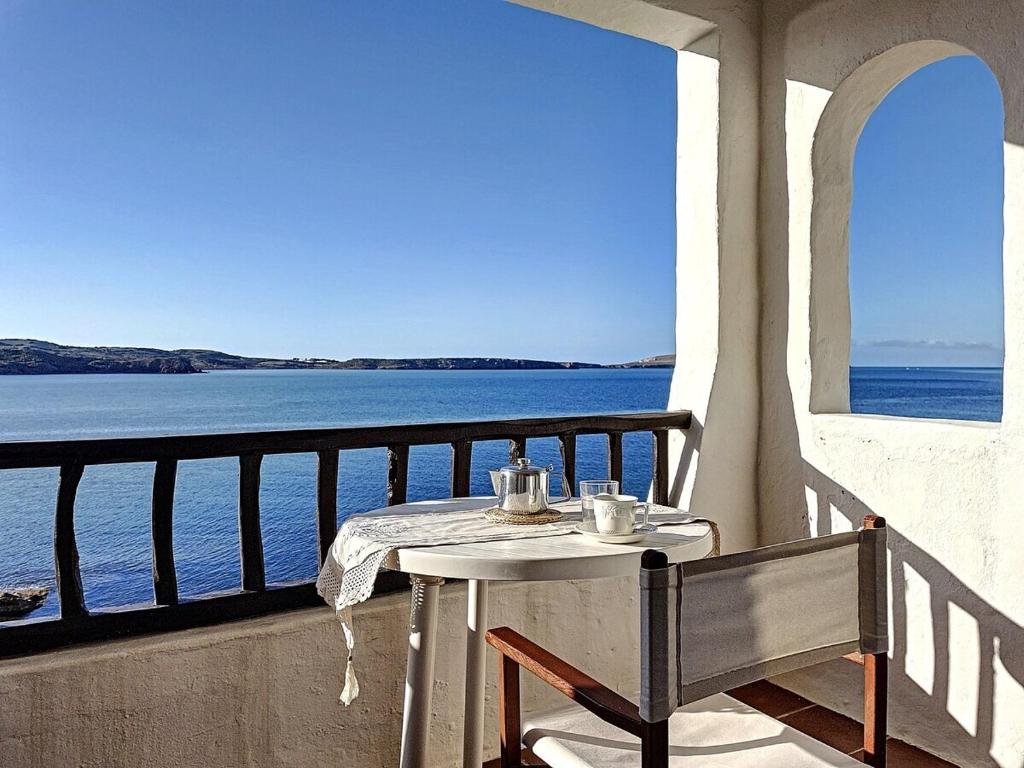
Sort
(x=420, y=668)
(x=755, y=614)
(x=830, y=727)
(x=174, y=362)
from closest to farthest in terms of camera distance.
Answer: (x=755, y=614) < (x=420, y=668) < (x=830, y=727) < (x=174, y=362)

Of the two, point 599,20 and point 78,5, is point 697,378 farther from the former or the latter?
point 78,5

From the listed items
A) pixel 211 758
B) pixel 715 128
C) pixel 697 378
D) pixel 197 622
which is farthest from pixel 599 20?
pixel 211 758

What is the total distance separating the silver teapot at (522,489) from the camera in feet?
5.87

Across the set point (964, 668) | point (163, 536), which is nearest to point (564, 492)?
point (163, 536)

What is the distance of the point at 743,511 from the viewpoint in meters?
2.86

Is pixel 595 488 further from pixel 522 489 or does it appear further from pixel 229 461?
pixel 229 461

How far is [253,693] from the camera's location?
200 centimetres

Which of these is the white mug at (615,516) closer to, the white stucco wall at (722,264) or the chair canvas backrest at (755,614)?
the chair canvas backrest at (755,614)

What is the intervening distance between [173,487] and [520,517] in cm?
93

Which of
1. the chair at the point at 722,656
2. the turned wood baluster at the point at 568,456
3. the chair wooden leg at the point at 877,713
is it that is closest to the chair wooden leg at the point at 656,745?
the chair at the point at 722,656

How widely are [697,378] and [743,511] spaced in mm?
516

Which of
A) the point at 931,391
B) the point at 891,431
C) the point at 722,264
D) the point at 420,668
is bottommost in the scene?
the point at 931,391

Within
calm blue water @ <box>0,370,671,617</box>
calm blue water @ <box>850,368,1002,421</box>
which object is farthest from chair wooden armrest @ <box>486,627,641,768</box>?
calm blue water @ <box>850,368,1002,421</box>

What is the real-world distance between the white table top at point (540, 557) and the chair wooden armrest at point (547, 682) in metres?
0.13
